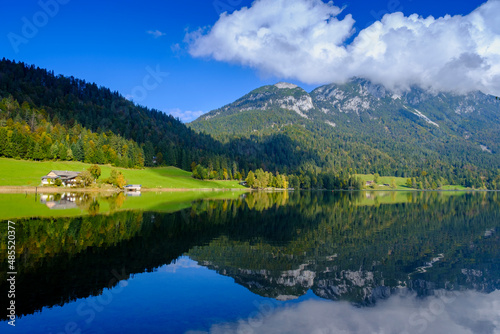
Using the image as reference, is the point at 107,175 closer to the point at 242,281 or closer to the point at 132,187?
the point at 132,187

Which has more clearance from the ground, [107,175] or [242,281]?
[107,175]

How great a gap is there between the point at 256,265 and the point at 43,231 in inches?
880

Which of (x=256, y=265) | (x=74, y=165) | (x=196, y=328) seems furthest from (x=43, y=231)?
(x=74, y=165)

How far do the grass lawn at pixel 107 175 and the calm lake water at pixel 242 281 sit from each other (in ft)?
262

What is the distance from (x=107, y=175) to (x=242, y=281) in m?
126

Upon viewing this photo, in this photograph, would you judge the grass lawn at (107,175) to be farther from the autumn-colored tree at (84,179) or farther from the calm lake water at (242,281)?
the calm lake water at (242,281)

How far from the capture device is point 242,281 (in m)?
20.4

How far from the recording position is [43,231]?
3077cm

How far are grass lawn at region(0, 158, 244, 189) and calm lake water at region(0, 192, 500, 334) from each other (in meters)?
79.8

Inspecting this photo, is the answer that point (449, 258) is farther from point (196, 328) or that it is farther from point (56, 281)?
point (56, 281)

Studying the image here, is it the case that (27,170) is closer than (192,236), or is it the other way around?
(192,236)

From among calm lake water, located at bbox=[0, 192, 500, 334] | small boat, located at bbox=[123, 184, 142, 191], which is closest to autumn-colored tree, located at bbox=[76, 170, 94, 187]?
small boat, located at bbox=[123, 184, 142, 191]

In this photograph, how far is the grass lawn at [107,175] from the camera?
100625 mm

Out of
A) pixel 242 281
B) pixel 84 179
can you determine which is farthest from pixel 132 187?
pixel 242 281
